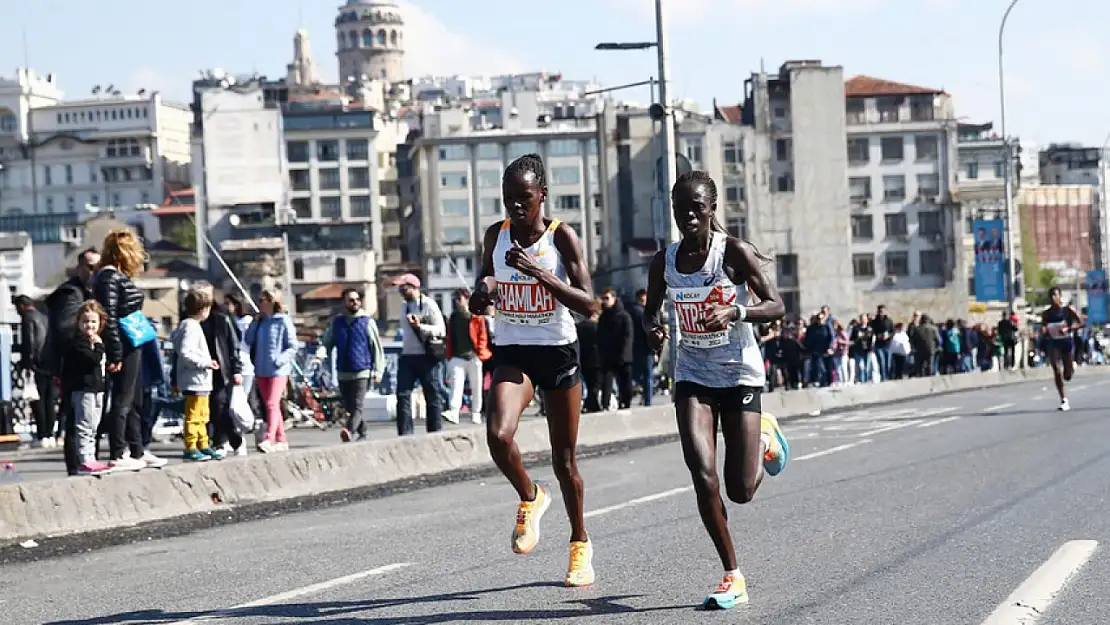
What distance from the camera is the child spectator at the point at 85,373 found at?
13352mm

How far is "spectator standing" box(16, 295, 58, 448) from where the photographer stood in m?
20.6

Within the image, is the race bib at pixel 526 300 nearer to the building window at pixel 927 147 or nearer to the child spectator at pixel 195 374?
the child spectator at pixel 195 374

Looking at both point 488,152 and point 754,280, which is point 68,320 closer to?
point 754,280

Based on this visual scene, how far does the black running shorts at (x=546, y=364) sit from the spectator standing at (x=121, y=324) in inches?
241

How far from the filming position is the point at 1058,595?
773 centimetres

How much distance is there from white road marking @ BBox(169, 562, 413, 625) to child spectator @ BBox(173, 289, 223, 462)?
6.52m

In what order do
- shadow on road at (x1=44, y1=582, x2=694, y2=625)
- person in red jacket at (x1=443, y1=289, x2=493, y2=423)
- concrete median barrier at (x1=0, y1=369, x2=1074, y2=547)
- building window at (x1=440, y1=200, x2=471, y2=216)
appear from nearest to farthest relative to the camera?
shadow on road at (x1=44, y1=582, x2=694, y2=625) → concrete median barrier at (x1=0, y1=369, x2=1074, y2=547) → person in red jacket at (x1=443, y1=289, x2=493, y2=423) → building window at (x1=440, y1=200, x2=471, y2=216)

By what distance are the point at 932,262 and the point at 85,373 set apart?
120 meters

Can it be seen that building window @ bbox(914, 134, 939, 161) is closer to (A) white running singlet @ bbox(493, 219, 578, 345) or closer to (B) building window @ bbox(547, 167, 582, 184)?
(B) building window @ bbox(547, 167, 582, 184)

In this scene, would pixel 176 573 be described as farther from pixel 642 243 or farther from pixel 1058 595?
pixel 642 243

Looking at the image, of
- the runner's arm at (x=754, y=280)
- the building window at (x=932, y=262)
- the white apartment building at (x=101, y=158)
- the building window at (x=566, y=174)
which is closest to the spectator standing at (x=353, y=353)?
the runner's arm at (x=754, y=280)

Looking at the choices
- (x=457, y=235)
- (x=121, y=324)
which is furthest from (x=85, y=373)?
(x=457, y=235)

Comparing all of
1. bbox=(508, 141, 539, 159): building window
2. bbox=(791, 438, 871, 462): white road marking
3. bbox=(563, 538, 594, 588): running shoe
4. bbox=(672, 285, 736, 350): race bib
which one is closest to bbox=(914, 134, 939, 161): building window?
bbox=(508, 141, 539, 159): building window

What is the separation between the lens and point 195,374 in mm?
15656
